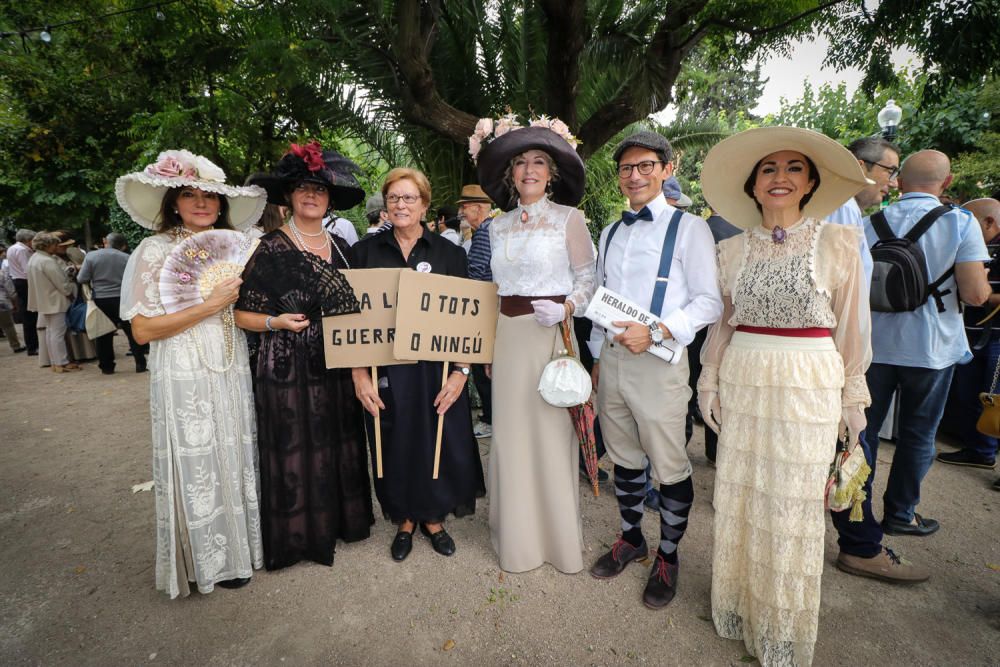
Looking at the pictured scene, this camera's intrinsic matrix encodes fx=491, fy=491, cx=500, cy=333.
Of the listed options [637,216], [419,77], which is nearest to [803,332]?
[637,216]

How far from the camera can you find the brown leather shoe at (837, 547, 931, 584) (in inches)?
115

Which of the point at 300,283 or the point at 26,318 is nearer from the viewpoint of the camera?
the point at 300,283

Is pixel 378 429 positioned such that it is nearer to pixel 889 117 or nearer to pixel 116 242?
pixel 116 242

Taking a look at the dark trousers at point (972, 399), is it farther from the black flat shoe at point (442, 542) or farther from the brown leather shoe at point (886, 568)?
the black flat shoe at point (442, 542)

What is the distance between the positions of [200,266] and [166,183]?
1.49 feet

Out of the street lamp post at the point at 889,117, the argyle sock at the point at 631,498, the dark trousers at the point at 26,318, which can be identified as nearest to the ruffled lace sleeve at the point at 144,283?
the argyle sock at the point at 631,498

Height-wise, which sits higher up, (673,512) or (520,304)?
(520,304)

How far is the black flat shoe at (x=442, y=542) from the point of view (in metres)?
3.34

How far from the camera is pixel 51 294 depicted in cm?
892

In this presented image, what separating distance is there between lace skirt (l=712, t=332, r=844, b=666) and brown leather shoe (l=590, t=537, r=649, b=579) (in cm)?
77

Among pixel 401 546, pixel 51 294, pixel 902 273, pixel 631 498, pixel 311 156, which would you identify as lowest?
pixel 401 546

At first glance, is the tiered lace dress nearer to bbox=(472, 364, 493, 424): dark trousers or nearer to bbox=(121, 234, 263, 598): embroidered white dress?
bbox=(121, 234, 263, 598): embroidered white dress

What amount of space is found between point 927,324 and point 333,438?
3.86 metres

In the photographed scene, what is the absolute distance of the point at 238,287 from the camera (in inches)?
110
